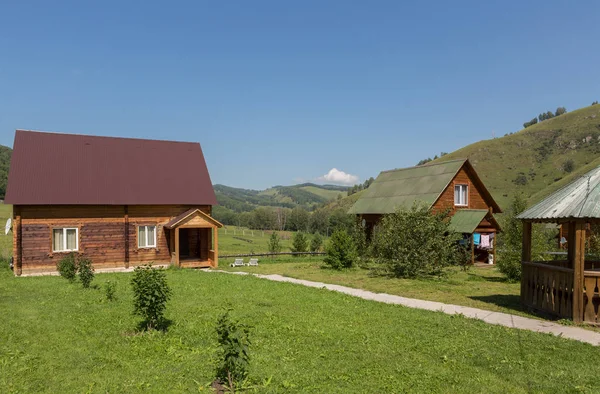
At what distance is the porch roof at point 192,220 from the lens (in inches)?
930

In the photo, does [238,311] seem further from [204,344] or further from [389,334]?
[389,334]

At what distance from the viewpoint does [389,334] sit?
9656mm

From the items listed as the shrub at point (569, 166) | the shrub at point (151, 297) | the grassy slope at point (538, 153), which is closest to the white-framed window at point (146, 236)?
the shrub at point (151, 297)

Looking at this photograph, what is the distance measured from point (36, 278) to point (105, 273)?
3112 millimetres

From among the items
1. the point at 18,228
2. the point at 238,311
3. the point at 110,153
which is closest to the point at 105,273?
the point at 18,228

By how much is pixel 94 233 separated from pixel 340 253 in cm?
1323

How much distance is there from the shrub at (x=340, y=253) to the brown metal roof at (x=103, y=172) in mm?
7826

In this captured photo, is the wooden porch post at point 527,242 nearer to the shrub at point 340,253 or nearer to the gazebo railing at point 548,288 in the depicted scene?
the gazebo railing at point 548,288

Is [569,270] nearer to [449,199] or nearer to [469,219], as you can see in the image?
[469,219]

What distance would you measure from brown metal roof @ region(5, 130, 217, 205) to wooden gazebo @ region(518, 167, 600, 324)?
59.3 ft

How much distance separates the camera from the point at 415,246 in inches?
819

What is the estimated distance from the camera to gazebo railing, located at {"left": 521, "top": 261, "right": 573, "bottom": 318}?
441 inches

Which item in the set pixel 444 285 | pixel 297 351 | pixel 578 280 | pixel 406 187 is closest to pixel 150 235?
pixel 444 285

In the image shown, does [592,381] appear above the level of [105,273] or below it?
above
